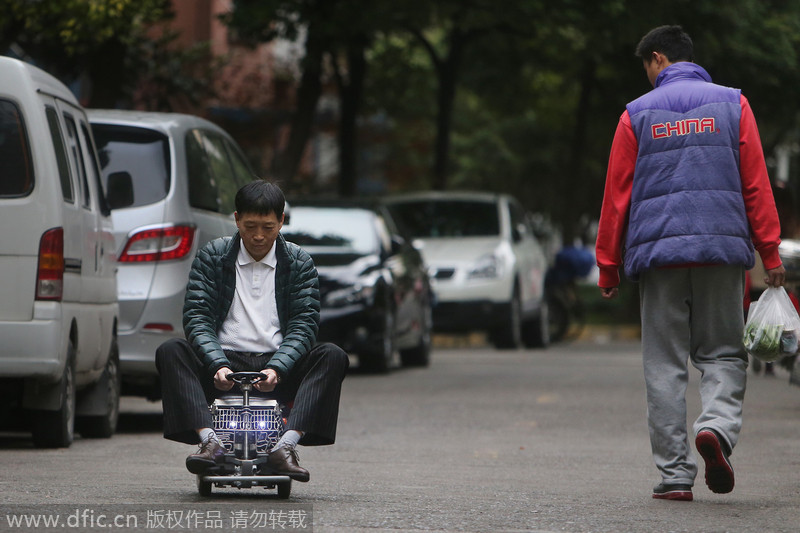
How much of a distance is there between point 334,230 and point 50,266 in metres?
7.55

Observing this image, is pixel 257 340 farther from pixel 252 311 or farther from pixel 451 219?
pixel 451 219

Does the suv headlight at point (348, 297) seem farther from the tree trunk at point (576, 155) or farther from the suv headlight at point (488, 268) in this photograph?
the tree trunk at point (576, 155)

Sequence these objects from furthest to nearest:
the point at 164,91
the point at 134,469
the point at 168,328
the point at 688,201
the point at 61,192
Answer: the point at 164,91 → the point at 168,328 → the point at 61,192 → the point at 134,469 → the point at 688,201

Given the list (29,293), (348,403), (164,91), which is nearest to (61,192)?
(29,293)

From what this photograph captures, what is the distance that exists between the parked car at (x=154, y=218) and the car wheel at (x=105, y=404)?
0.82 ft

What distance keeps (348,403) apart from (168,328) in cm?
298

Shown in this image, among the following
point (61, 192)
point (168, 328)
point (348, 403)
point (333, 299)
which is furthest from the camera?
point (333, 299)

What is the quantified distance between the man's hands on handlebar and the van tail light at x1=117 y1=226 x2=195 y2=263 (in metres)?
3.87

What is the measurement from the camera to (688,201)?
23.3 ft

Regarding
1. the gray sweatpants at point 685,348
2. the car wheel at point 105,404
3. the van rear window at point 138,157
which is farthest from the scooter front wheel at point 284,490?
the van rear window at point 138,157

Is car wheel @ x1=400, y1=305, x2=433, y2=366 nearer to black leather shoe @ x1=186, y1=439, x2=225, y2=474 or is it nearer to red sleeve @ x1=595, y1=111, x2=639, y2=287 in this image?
red sleeve @ x1=595, y1=111, x2=639, y2=287

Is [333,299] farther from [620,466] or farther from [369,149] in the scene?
[369,149]

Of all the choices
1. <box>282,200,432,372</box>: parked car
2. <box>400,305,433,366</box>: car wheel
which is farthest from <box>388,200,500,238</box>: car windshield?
<box>282,200,432,372</box>: parked car

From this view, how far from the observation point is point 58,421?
9008 mm
